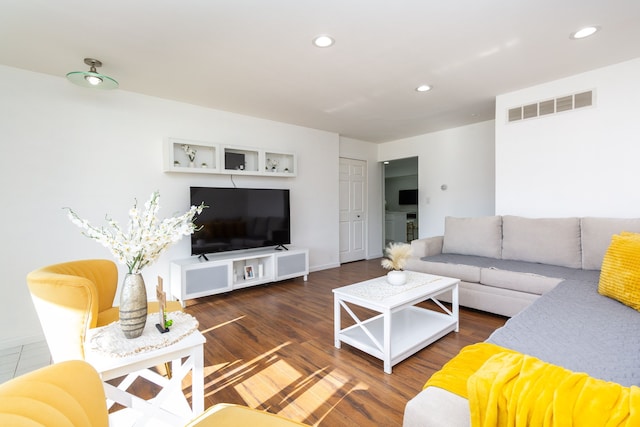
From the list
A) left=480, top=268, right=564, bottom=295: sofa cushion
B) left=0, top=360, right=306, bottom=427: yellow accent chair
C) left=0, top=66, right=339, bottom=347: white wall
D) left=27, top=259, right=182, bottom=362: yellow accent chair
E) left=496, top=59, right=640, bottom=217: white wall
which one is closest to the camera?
left=0, top=360, right=306, bottom=427: yellow accent chair

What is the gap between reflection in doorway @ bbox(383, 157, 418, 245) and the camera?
7723mm

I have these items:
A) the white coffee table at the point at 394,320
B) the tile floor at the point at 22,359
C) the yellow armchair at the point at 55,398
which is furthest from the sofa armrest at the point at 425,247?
the tile floor at the point at 22,359

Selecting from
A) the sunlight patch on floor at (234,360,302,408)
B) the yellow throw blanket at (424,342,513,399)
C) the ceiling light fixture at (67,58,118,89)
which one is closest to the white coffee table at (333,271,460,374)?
the sunlight patch on floor at (234,360,302,408)

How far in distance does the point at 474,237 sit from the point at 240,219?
3080 millimetres

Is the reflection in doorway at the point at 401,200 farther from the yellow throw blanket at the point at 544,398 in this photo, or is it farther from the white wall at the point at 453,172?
the yellow throw blanket at the point at 544,398

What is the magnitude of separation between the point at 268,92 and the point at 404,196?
20.0 feet

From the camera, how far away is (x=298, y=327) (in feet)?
9.36

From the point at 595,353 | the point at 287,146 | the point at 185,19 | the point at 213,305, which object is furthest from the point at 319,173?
the point at 595,353

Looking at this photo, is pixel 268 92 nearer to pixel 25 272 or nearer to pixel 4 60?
pixel 4 60

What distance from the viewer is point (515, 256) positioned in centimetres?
335

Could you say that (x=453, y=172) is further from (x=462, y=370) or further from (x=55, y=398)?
(x=55, y=398)

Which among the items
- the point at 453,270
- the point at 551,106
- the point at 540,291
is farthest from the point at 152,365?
the point at 551,106

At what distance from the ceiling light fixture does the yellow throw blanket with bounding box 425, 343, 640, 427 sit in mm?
3303

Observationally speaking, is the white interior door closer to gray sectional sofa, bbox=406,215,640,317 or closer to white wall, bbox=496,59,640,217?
gray sectional sofa, bbox=406,215,640,317
